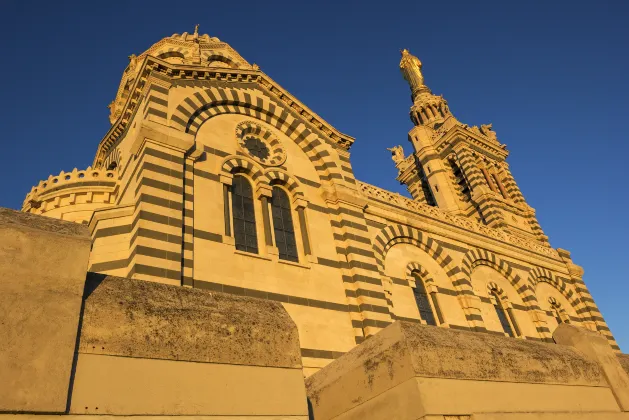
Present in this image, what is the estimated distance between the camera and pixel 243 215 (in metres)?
12.5

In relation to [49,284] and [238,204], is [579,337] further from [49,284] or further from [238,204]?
[238,204]

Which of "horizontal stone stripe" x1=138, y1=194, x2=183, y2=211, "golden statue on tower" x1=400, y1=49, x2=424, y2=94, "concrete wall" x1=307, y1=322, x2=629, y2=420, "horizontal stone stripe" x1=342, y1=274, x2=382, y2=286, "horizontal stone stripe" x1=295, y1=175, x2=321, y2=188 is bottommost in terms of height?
"concrete wall" x1=307, y1=322, x2=629, y2=420

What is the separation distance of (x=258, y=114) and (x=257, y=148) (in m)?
1.53

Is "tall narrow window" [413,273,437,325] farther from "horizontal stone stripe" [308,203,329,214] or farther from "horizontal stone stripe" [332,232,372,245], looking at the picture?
"horizontal stone stripe" [308,203,329,214]

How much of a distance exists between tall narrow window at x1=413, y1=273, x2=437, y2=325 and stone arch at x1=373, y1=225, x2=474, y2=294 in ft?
4.55

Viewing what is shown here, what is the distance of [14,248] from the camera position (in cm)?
318

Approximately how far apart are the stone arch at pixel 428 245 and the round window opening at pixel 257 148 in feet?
16.5

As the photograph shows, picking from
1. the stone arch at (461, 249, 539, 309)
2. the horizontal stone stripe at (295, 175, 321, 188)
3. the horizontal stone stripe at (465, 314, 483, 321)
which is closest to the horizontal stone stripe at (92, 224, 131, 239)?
the horizontal stone stripe at (295, 175, 321, 188)

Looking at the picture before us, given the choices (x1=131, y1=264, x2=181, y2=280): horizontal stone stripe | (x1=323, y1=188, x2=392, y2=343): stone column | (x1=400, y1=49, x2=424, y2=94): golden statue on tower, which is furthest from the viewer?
(x1=400, y1=49, x2=424, y2=94): golden statue on tower

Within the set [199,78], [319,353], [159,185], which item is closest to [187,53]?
[199,78]

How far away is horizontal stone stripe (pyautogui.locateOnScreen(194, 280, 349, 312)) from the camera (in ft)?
33.8

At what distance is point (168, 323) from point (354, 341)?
897cm

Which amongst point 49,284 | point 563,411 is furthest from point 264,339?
point 563,411

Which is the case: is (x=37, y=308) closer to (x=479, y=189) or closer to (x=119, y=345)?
(x=119, y=345)
